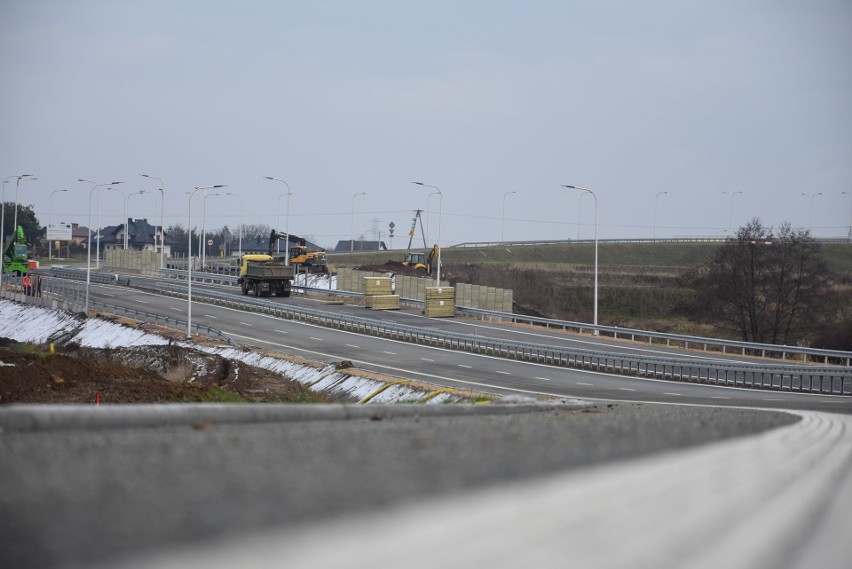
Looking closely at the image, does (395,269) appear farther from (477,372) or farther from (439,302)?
(477,372)

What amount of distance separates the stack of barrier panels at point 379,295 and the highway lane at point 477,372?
9.20 meters

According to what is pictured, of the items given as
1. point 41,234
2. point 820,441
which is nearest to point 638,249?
point 41,234

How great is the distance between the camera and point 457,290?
67.4m

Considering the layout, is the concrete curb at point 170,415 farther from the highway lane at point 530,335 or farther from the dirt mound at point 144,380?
the highway lane at point 530,335

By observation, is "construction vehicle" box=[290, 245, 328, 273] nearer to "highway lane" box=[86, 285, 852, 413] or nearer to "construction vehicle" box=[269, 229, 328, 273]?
"construction vehicle" box=[269, 229, 328, 273]

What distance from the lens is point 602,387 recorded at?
115 ft

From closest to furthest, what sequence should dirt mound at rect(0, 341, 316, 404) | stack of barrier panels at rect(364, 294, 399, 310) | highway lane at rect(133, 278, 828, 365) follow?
dirt mound at rect(0, 341, 316, 404)
highway lane at rect(133, 278, 828, 365)
stack of barrier panels at rect(364, 294, 399, 310)

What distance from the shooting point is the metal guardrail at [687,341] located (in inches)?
1677

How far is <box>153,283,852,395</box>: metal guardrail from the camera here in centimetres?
3550

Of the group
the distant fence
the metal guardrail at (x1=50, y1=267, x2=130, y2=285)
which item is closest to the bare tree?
the distant fence

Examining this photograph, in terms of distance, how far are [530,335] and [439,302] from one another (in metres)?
10.7

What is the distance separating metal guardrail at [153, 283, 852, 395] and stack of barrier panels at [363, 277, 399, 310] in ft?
35.6

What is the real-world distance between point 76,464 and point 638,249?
124m

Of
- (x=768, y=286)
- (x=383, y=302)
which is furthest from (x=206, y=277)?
(x=768, y=286)
